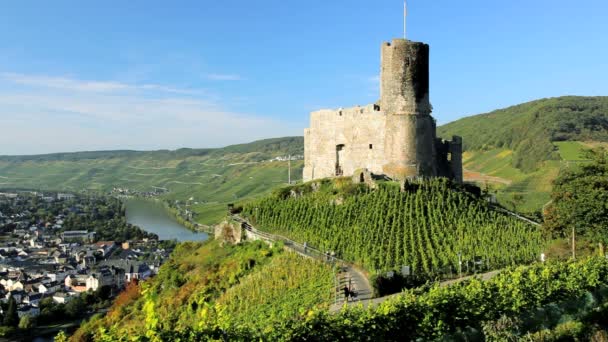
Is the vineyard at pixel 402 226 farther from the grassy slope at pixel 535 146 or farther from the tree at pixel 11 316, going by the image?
the tree at pixel 11 316

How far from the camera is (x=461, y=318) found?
45.2ft

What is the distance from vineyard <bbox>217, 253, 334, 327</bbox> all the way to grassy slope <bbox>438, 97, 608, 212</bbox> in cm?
5716

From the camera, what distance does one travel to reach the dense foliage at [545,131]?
130m

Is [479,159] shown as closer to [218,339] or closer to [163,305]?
[163,305]

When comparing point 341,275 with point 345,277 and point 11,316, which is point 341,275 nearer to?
point 345,277

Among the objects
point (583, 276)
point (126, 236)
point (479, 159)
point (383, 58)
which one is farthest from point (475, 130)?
point (583, 276)

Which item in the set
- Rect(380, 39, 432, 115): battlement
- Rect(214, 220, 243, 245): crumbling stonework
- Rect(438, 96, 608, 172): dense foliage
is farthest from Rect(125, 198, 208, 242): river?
Rect(380, 39, 432, 115): battlement

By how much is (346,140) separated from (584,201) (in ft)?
58.3

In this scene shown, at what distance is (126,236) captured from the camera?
5945 inches

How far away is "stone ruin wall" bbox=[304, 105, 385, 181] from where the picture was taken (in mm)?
37750

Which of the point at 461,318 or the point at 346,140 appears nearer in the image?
the point at 461,318

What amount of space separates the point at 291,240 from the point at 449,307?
19.5m

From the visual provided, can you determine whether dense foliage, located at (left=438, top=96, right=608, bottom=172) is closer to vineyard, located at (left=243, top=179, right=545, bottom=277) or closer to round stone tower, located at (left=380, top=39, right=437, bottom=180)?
round stone tower, located at (left=380, top=39, right=437, bottom=180)

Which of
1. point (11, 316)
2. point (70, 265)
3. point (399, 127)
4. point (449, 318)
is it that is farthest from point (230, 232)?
point (70, 265)
